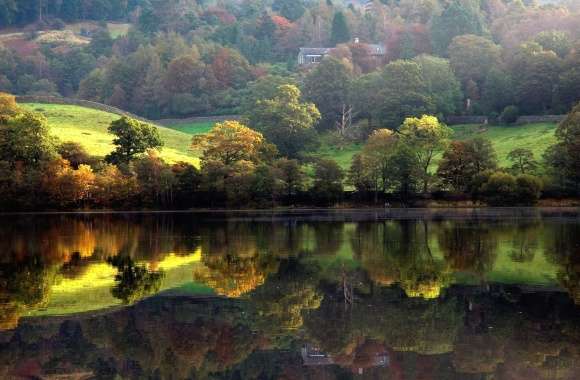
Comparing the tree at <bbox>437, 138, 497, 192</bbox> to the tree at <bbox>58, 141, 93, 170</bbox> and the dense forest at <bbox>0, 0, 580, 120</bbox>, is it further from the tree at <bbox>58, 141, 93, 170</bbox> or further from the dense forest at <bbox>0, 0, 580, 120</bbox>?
the tree at <bbox>58, 141, 93, 170</bbox>

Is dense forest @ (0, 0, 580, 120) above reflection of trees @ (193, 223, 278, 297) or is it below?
above

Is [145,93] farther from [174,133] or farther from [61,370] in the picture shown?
[61,370]

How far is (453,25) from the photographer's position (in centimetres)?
14538

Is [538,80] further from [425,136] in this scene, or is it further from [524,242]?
[524,242]

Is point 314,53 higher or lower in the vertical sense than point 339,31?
lower

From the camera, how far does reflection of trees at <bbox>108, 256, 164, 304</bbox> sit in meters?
24.4

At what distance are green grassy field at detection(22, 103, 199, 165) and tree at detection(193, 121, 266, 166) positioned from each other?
29.3 feet

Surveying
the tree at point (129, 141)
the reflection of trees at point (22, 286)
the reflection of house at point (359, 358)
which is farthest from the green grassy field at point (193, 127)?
the reflection of house at point (359, 358)

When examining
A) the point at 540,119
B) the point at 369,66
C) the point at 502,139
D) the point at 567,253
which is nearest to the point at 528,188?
the point at 502,139

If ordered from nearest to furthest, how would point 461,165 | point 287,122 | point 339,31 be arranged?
point 461,165, point 287,122, point 339,31

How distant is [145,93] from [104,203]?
7670 cm

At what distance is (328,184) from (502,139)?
3320cm

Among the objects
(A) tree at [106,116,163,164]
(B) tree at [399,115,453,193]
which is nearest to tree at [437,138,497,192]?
(B) tree at [399,115,453,193]

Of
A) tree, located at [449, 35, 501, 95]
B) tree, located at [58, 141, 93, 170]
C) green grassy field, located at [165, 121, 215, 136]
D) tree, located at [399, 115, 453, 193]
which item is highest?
tree, located at [449, 35, 501, 95]
